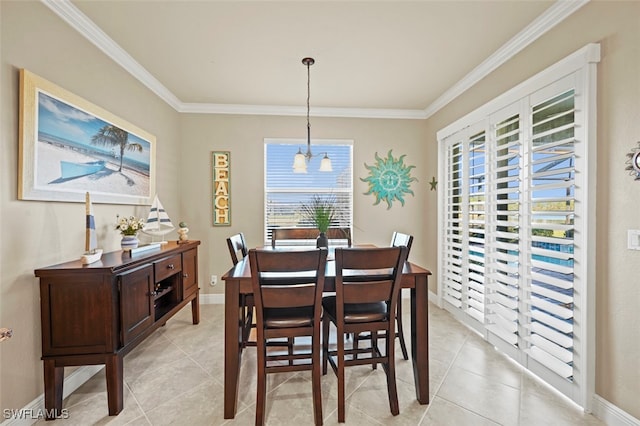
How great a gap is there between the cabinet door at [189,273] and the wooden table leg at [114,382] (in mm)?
1051

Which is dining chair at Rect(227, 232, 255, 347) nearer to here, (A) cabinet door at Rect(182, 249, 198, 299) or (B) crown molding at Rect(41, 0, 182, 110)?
(A) cabinet door at Rect(182, 249, 198, 299)

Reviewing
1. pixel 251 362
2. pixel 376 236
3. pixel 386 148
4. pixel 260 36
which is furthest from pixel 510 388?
pixel 260 36

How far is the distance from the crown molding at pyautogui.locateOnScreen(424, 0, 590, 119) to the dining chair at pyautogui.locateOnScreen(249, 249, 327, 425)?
228 cm

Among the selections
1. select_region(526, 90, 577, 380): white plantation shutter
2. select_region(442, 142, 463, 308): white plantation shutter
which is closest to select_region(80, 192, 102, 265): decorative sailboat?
select_region(526, 90, 577, 380): white plantation shutter

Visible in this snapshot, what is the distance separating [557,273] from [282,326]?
6.29 feet

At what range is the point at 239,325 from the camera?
1.87 metres

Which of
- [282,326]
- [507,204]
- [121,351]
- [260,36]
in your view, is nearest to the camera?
[282,326]

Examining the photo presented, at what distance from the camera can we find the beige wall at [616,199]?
1.58m

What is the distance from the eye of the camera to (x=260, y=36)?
232 cm

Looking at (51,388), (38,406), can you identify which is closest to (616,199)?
(51,388)

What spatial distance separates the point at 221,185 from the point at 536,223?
11.4ft

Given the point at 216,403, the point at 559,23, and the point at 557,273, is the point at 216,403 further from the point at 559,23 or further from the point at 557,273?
the point at 559,23

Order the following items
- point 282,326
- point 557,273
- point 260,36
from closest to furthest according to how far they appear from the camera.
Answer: point 282,326
point 557,273
point 260,36

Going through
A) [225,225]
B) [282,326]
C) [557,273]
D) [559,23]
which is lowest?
[282,326]
